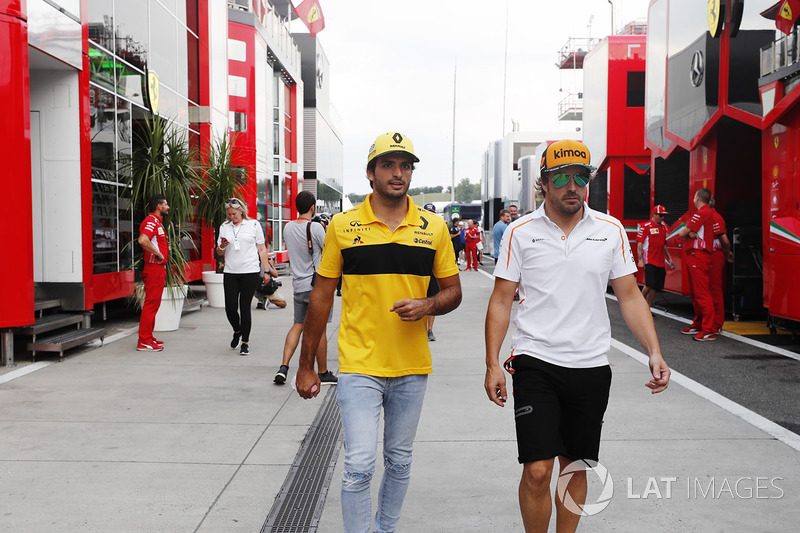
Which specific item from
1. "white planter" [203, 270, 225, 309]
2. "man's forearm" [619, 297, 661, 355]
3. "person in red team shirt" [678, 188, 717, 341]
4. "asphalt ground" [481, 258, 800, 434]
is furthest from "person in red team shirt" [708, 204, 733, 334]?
"white planter" [203, 270, 225, 309]

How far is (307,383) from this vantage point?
3.74 metres

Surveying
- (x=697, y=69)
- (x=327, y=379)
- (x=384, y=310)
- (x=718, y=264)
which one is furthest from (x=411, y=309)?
(x=697, y=69)

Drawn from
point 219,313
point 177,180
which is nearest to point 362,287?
point 177,180

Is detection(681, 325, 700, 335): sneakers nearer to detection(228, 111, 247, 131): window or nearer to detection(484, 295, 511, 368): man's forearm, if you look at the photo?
detection(484, 295, 511, 368): man's forearm

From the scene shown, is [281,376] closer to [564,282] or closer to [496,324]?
[496,324]

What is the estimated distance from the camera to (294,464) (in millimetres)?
5344

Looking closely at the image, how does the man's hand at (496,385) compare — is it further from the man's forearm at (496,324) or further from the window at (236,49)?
the window at (236,49)

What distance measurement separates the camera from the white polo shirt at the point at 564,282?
3.65m

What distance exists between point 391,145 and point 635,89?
15.5 m

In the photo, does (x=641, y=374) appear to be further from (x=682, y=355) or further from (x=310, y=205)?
(x=310, y=205)

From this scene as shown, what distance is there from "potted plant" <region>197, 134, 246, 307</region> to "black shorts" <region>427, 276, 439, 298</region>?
40.2 ft

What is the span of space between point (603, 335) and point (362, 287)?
1.08 meters

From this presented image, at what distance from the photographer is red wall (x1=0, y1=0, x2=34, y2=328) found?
857cm

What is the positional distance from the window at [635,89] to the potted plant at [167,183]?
382 inches
